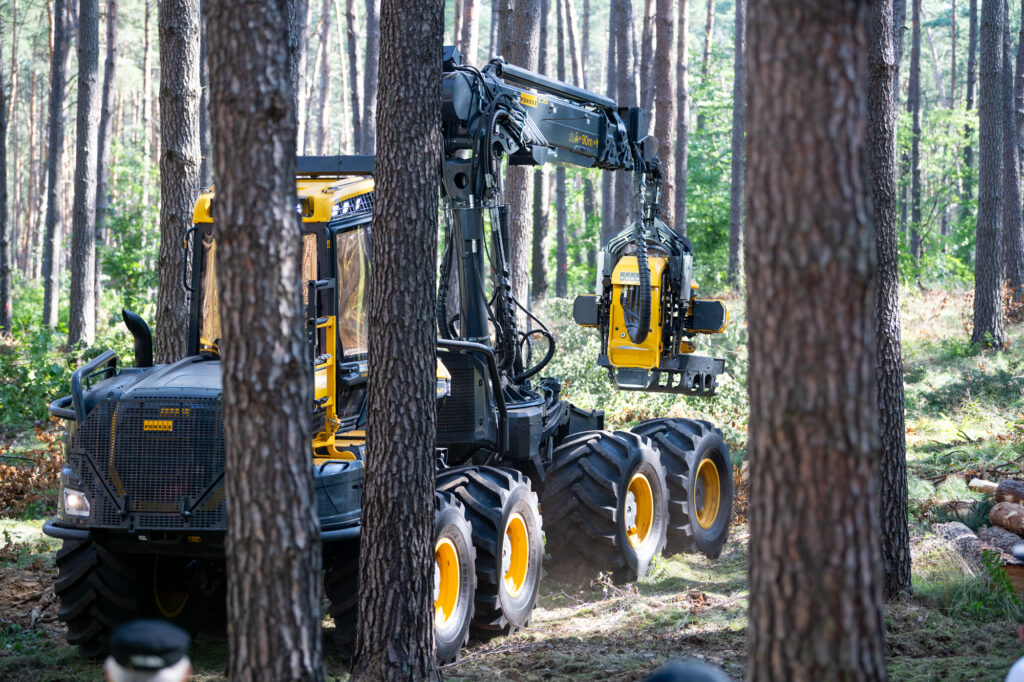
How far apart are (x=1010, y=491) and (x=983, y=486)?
1025mm

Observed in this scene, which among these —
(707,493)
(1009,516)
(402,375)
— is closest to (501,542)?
(402,375)

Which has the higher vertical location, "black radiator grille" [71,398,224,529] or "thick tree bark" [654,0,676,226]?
"thick tree bark" [654,0,676,226]

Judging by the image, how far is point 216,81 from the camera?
429 cm

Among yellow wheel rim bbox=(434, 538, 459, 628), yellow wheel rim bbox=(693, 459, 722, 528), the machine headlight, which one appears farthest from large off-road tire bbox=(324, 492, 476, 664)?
yellow wheel rim bbox=(693, 459, 722, 528)

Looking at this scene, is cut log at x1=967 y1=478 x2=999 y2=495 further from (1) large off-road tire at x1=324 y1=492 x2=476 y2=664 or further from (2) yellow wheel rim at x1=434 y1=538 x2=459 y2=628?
(2) yellow wheel rim at x1=434 y1=538 x2=459 y2=628

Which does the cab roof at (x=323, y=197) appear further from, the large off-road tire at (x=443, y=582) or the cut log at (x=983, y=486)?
the cut log at (x=983, y=486)

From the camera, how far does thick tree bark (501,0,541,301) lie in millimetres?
13875

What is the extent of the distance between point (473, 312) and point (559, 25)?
2828 centimetres

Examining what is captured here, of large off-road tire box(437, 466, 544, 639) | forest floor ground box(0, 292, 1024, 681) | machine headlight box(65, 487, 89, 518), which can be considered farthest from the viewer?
large off-road tire box(437, 466, 544, 639)

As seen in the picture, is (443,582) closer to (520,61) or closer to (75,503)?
(75,503)

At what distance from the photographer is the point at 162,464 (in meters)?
6.56

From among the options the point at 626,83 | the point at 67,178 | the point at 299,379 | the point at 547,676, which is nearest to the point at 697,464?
the point at 547,676

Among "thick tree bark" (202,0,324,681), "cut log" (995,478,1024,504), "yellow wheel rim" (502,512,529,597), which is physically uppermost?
"thick tree bark" (202,0,324,681)

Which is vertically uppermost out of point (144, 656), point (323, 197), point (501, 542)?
point (323, 197)
